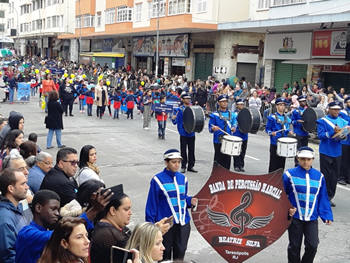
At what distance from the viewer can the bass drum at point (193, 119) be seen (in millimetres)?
11383

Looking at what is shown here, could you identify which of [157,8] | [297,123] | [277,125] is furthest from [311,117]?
[157,8]

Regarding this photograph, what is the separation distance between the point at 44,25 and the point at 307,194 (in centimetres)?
7151

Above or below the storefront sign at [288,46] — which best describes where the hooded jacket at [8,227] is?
below

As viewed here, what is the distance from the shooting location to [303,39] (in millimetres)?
24688

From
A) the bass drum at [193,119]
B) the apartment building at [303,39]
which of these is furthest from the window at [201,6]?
the bass drum at [193,119]

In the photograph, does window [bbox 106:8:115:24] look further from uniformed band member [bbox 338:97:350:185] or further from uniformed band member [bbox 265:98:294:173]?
uniformed band member [bbox 338:97:350:185]

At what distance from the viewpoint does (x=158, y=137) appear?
16734 millimetres

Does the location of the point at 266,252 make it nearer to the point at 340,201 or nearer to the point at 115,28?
the point at 340,201

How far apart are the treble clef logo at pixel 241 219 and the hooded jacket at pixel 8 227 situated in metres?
2.26

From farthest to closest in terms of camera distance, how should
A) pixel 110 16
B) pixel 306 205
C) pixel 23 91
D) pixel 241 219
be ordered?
1. pixel 110 16
2. pixel 23 91
3. pixel 306 205
4. pixel 241 219

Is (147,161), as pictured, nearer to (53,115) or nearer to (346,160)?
(53,115)

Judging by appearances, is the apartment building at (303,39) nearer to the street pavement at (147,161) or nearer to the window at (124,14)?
the street pavement at (147,161)

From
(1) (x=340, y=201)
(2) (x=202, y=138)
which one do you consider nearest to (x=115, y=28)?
(2) (x=202, y=138)

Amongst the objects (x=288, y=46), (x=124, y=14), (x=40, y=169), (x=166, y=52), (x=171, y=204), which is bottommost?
(x=171, y=204)
